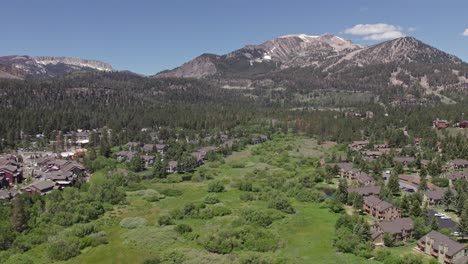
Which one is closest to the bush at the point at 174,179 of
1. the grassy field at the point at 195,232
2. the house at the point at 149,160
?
the grassy field at the point at 195,232

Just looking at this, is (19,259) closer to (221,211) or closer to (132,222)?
(132,222)

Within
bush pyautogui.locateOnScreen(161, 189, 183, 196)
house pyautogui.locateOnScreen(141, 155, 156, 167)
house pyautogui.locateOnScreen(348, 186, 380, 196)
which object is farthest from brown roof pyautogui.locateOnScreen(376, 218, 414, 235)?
house pyautogui.locateOnScreen(141, 155, 156, 167)

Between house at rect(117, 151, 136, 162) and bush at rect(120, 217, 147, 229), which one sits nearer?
bush at rect(120, 217, 147, 229)

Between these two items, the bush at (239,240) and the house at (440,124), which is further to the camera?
the house at (440,124)

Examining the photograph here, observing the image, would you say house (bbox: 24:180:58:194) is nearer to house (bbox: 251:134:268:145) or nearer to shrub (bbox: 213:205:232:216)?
shrub (bbox: 213:205:232:216)

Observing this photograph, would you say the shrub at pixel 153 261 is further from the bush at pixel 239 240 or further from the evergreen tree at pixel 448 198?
the evergreen tree at pixel 448 198

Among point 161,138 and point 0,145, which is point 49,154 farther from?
point 161,138

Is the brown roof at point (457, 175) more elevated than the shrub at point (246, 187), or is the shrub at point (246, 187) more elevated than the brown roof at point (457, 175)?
the brown roof at point (457, 175)
